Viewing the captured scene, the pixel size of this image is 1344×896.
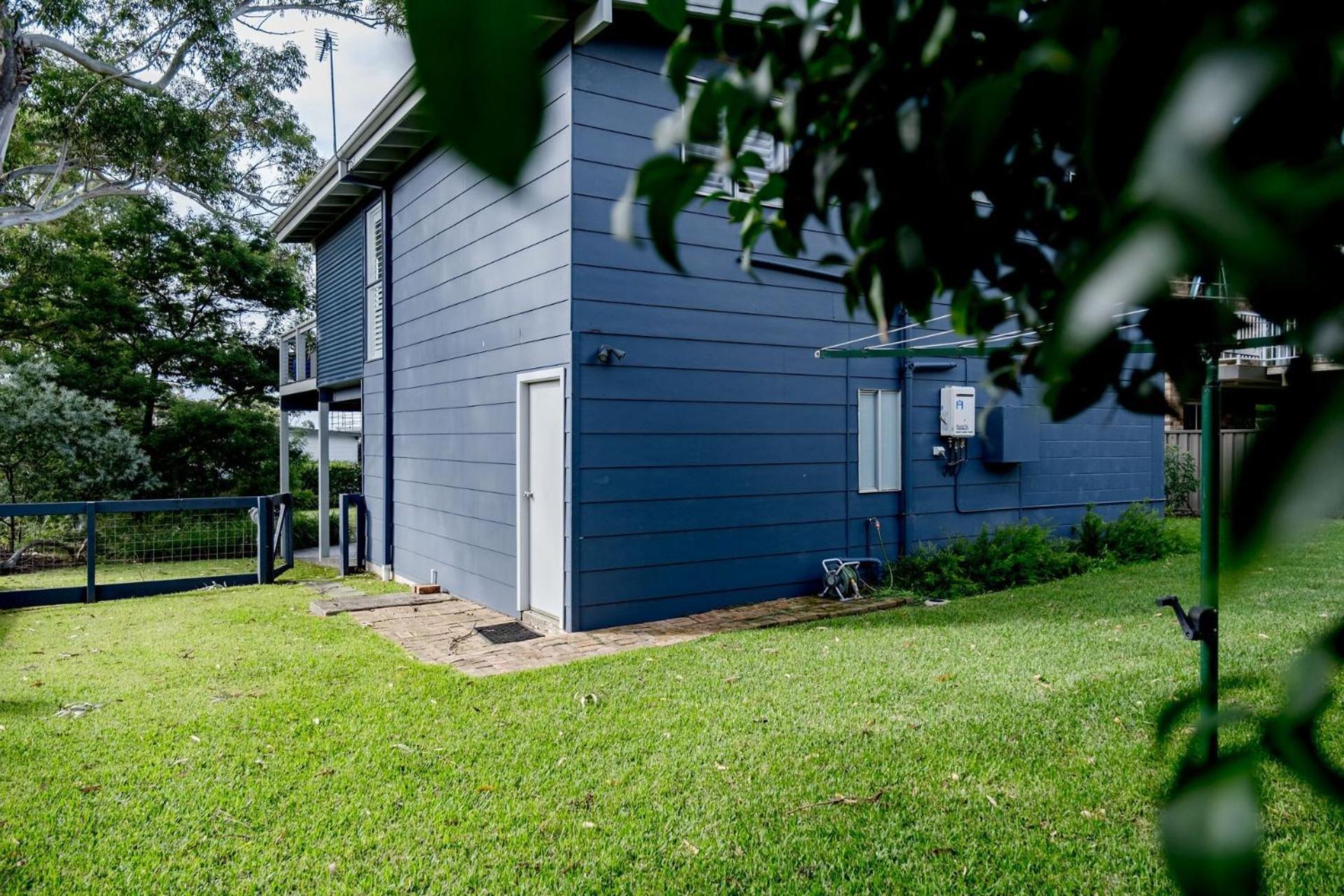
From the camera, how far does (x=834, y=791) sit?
3176 mm

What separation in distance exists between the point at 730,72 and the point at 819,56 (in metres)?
0.09

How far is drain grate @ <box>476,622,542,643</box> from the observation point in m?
5.80

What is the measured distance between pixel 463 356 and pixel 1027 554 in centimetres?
541

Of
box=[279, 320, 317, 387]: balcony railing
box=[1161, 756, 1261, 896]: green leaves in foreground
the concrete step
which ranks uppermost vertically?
box=[279, 320, 317, 387]: balcony railing

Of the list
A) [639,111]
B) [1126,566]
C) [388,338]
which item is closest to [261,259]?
[388,338]

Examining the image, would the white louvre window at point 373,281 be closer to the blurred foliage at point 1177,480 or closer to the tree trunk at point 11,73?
the tree trunk at point 11,73

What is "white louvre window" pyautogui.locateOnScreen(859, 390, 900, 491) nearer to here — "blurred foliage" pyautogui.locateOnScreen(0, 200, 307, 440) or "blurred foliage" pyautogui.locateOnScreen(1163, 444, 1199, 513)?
"blurred foliage" pyautogui.locateOnScreen(1163, 444, 1199, 513)

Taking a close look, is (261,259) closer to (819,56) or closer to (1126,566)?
(1126,566)

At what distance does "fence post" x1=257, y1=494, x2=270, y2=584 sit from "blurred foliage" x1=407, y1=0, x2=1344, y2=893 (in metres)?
8.99

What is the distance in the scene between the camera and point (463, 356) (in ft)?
24.5

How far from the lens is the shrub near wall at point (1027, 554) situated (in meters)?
7.11

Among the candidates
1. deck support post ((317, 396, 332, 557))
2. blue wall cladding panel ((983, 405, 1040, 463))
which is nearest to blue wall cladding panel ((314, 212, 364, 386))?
deck support post ((317, 396, 332, 557))

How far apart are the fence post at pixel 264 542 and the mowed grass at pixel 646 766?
3.00 meters

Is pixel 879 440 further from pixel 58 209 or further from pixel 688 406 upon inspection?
pixel 58 209
